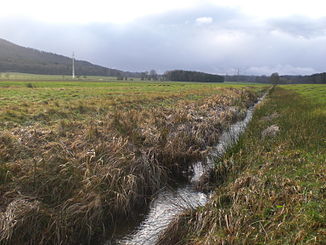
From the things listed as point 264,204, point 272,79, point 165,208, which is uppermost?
point 272,79

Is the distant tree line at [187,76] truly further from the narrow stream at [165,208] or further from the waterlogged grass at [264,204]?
the waterlogged grass at [264,204]

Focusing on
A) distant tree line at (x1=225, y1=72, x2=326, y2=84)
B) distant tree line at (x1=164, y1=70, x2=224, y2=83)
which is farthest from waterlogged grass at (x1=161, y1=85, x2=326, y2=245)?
distant tree line at (x1=164, y1=70, x2=224, y2=83)

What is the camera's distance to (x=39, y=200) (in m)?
5.47

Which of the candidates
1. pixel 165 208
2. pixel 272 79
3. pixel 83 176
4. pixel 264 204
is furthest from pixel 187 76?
pixel 264 204

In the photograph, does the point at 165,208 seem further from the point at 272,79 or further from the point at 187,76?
the point at 187,76

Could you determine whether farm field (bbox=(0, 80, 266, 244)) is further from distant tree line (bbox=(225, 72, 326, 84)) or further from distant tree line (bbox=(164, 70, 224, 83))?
distant tree line (bbox=(164, 70, 224, 83))

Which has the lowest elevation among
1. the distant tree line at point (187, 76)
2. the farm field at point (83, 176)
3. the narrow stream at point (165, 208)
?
the narrow stream at point (165, 208)

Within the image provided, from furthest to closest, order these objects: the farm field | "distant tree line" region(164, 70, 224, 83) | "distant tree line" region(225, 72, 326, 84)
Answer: "distant tree line" region(164, 70, 224, 83)
"distant tree line" region(225, 72, 326, 84)
the farm field

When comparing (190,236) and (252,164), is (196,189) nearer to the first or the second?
(252,164)

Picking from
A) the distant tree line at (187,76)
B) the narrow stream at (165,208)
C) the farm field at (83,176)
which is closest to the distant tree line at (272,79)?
the distant tree line at (187,76)

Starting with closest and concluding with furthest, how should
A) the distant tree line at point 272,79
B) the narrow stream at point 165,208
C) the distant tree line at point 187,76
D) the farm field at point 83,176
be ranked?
the farm field at point 83,176, the narrow stream at point 165,208, the distant tree line at point 272,79, the distant tree line at point 187,76

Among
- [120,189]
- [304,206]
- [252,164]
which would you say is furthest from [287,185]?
[120,189]

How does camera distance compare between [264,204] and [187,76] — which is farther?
[187,76]

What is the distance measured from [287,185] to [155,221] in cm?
303
